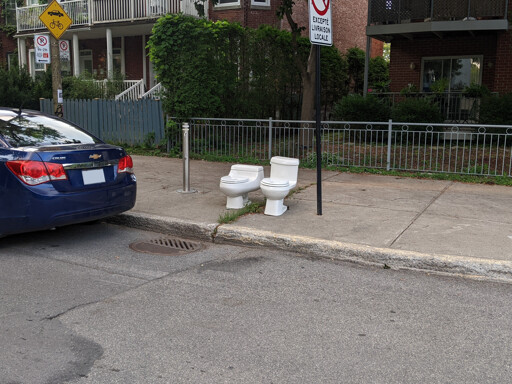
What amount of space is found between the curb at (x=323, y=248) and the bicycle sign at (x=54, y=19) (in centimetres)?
492

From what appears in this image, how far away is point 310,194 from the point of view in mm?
8758

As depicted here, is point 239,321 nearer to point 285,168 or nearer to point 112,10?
point 285,168

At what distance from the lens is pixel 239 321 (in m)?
4.16

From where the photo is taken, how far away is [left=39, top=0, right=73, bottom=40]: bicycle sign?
1019cm

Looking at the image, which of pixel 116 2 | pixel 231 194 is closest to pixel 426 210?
pixel 231 194

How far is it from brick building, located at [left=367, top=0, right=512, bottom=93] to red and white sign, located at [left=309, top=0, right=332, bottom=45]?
8713mm

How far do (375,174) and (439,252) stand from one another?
17.0 feet

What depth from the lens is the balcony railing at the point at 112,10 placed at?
19.7 metres

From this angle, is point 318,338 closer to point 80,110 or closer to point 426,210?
point 426,210

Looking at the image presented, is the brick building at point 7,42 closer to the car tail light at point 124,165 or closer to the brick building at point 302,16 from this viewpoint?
the brick building at point 302,16

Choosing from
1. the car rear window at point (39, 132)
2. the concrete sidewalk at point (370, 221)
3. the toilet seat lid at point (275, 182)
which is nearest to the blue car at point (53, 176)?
the car rear window at point (39, 132)

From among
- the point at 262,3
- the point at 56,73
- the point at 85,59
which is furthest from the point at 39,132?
the point at 85,59

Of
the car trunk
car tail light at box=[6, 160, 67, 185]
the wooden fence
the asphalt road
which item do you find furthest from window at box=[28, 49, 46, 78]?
the asphalt road

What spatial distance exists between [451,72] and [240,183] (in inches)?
480
